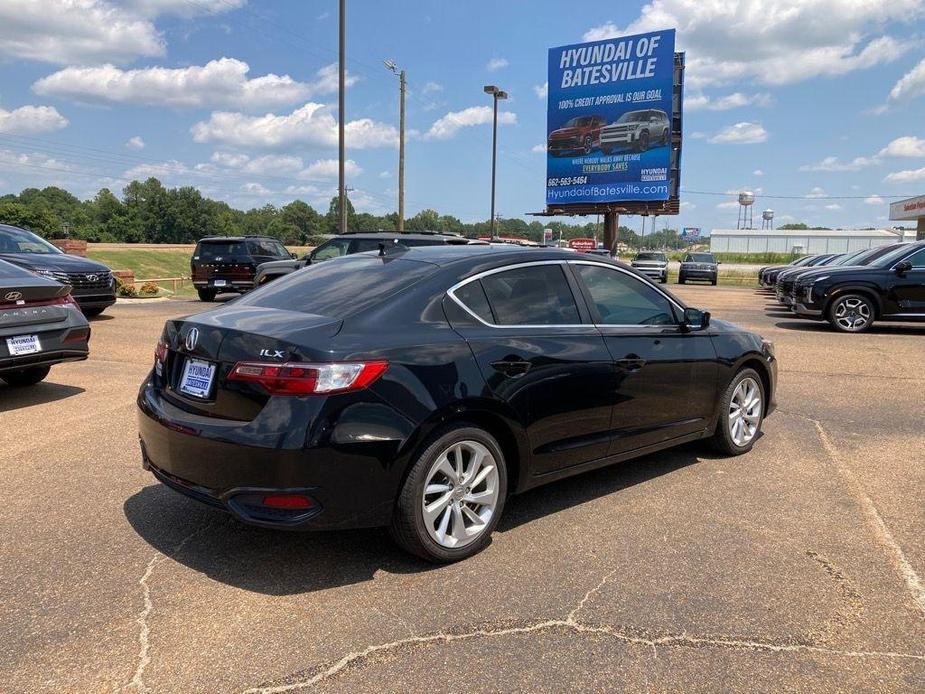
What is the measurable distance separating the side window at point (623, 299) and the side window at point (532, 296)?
22 cm

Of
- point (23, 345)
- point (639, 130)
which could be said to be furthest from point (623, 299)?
point (639, 130)

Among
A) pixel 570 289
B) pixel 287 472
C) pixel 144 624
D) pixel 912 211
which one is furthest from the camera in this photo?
pixel 912 211

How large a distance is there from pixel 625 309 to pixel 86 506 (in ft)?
11.3

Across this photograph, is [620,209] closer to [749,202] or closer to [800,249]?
[800,249]

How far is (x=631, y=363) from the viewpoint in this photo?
440 centimetres

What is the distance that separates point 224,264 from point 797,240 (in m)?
96.9

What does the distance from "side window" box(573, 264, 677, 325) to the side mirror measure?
9cm

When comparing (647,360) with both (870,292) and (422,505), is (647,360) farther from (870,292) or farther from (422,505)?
(870,292)

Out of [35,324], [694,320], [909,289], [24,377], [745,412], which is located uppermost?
[909,289]

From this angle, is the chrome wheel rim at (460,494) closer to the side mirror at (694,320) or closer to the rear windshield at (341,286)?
the rear windshield at (341,286)

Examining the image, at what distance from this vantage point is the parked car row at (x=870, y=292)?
13.0 metres

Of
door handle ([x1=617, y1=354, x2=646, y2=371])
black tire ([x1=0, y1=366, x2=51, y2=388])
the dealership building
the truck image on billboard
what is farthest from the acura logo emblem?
the dealership building

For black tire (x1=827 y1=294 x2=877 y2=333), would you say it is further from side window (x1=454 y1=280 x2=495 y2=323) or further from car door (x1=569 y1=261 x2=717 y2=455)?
side window (x1=454 y1=280 x2=495 y2=323)

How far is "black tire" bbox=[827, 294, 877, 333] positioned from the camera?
13.3m
